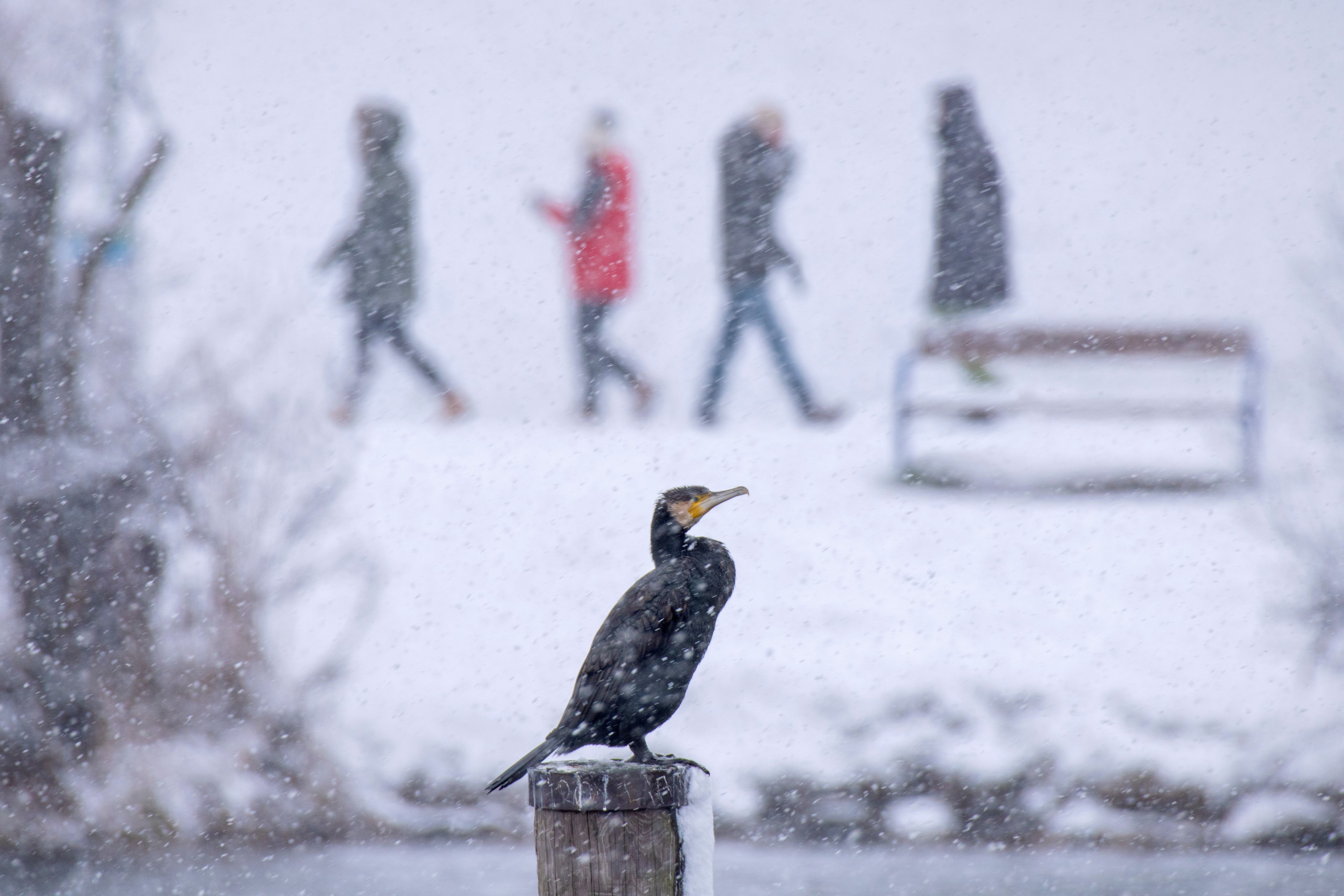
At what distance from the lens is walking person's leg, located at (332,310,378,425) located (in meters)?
7.38

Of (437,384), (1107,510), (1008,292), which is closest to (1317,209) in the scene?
(1008,292)

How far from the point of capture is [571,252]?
7.54 m

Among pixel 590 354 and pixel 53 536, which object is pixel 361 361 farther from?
pixel 53 536

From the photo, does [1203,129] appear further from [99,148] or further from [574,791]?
[574,791]

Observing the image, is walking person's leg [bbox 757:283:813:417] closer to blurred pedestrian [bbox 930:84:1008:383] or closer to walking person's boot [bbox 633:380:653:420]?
walking person's boot [bbox 633:380:653:420]

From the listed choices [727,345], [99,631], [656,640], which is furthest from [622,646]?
[727,345]

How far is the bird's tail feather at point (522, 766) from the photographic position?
186cm

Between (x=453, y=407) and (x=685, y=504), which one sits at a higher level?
(x=453, y=407)

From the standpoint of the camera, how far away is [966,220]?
7.82 meters

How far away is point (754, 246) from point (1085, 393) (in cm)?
225

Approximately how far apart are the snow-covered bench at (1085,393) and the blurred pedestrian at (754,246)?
0.58 metres

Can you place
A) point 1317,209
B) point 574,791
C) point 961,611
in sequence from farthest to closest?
point 1317,209 → point 961,611 → point 574,791

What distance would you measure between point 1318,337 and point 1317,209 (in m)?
1.01

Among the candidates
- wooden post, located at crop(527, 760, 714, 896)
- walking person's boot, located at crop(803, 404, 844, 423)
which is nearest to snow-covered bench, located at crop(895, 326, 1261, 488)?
walking person's boot, located at crop(803, 404, 844, 423)
